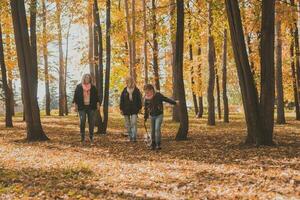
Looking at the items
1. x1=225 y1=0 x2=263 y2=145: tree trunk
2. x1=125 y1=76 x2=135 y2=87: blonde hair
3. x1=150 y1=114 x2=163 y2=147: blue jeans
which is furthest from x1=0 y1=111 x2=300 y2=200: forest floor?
x1=125 y1=76 x2=135 y2=87: blonde hair

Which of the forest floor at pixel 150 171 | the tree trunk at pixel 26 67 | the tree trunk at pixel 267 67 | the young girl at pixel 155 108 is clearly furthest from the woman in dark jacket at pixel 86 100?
the tree trunk at pixel 267 67

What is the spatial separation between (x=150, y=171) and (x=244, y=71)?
4.79 m

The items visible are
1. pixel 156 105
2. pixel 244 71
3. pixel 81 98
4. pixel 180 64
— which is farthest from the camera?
pixel 180 64

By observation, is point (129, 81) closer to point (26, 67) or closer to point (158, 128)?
point (158, 128)

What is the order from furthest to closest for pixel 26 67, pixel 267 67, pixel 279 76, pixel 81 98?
pixel 279 76 < pixel 26 67 < pixel 81 98 < pixel 267 67

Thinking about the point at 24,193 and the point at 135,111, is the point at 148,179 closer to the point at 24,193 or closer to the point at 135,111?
the point at 24,193

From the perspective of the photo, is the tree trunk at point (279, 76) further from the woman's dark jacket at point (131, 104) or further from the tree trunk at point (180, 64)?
the woman's dark jacket at point (131, 104)

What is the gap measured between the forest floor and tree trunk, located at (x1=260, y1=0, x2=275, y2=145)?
2.30ft

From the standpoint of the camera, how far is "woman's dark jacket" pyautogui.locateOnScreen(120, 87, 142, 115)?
16141 mm

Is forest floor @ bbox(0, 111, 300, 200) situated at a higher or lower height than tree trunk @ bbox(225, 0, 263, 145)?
lower

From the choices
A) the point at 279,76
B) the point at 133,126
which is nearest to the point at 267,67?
the point at 133,126

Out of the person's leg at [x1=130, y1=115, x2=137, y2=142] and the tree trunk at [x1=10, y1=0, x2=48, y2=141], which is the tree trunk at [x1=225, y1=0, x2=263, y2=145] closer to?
the person's leg at [x1=130, y1=115, x2=137, y2=142]

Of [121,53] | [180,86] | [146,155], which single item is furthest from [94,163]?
[121,53]

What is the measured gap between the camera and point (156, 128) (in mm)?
13883
